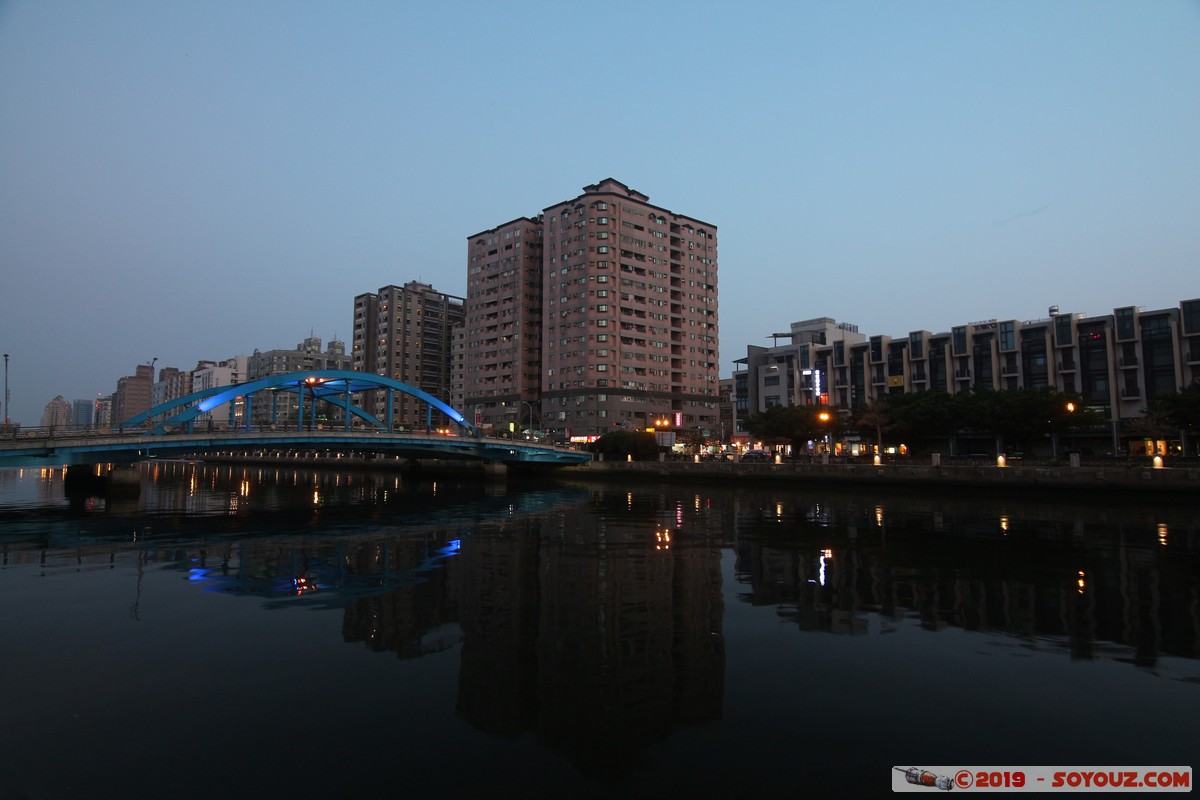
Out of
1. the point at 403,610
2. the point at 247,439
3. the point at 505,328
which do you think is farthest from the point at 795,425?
the point at 403,610

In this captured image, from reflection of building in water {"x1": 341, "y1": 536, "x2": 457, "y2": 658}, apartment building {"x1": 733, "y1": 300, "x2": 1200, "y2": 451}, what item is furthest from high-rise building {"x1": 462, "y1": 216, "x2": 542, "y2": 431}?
reflection of building in water {"x1": 341, "y1": 536, "x2": 457, "y2": 658}

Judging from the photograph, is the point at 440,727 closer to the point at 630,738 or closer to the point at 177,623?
the point at 630,738

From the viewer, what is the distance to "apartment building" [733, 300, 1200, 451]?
75312mm

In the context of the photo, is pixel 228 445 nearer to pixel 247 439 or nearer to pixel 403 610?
pixel 247 439

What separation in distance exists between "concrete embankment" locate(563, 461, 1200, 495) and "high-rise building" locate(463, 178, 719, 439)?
35.4m

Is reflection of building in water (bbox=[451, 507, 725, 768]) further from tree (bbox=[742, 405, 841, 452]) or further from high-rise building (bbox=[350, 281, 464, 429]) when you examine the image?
high-rise building (bbox=[350, 281, 464, 429])

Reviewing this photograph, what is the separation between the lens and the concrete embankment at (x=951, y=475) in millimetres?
43969

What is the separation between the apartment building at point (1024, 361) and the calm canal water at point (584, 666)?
65.8 meters

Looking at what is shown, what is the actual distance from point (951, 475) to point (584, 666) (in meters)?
52.1

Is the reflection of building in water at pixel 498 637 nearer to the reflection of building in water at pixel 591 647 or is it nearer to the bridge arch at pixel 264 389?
the reflection of building in water at pixel 591 647

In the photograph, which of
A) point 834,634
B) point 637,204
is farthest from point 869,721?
point 637,204

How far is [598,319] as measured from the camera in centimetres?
11462

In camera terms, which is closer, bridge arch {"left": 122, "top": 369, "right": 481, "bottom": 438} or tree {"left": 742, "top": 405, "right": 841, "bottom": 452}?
bridge arch {"left": 122, "top": 369, "right": 481, "bottom": 438}

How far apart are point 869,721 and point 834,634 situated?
446 centimetres
